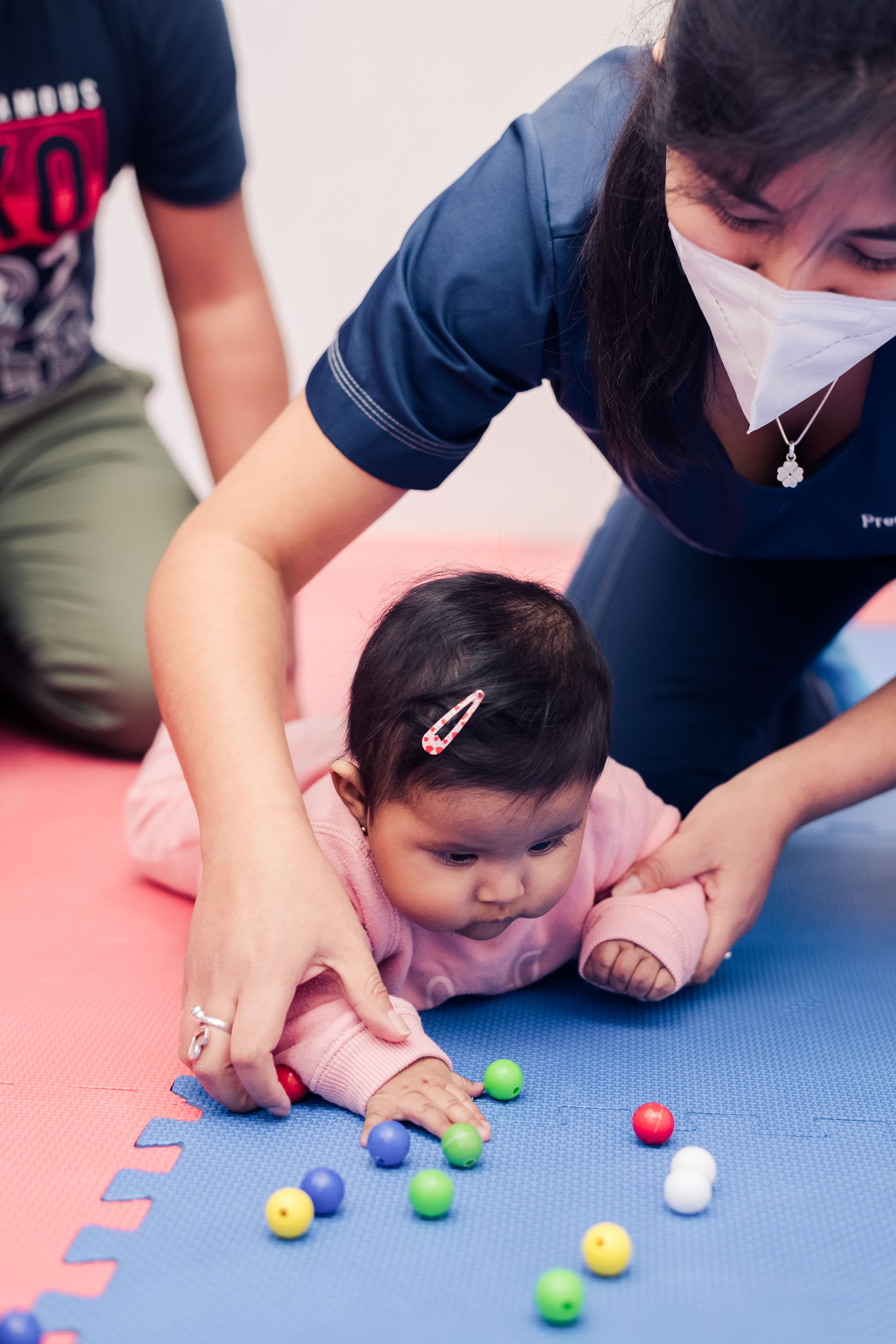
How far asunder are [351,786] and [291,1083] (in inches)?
7.7

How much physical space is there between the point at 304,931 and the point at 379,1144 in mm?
132

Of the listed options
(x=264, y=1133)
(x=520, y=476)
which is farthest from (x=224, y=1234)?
(x=520, y=476)

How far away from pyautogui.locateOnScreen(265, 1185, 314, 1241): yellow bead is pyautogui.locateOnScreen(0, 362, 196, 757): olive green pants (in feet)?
2.63

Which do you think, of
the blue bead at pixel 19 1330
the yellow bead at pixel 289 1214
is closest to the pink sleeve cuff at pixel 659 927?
the yellow bead at pixel 289 1214

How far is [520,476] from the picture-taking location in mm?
2434

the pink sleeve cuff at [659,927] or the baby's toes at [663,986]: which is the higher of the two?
the pink sleeve cuff at [659,927]

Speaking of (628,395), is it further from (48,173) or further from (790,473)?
(48,173)

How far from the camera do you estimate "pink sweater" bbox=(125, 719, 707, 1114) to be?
797mm

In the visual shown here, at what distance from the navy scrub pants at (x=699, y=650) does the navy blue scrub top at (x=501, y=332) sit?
0.27m

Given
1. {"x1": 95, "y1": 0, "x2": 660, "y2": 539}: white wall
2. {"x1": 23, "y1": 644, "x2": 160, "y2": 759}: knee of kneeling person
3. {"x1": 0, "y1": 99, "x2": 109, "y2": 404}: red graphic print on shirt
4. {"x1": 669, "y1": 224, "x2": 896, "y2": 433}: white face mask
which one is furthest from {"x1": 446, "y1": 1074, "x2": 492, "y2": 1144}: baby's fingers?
{"x1": 95, "y1": 0, "x2": 660, "y2": 539}: white wall

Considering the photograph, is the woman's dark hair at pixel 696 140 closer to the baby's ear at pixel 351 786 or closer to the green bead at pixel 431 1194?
the baby's ear at pixel 351 786

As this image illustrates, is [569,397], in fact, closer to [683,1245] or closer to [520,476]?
[683,1245]

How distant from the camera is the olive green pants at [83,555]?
1.43 m

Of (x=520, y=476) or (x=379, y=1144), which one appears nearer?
(x=379, y=1144)
